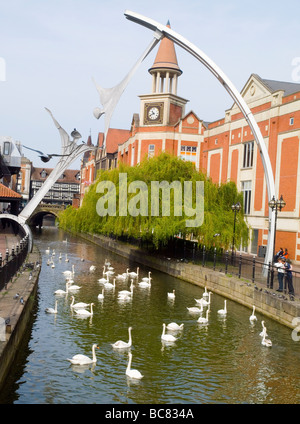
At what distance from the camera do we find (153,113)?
170ft

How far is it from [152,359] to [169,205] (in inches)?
610

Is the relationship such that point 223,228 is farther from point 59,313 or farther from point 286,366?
point 286,366

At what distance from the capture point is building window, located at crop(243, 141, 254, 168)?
3619cm

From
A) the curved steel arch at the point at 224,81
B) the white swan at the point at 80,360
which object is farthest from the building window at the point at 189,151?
the white swan at the point at 80,360

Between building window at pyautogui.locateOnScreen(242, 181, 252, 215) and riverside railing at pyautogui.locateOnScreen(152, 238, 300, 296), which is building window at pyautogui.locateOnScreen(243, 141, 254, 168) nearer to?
building window at pyautogui.locateOnScreen(242, 181, 252, 215)

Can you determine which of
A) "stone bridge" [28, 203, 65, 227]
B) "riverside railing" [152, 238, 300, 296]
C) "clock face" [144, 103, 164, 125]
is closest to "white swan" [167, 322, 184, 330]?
"riverside railing" [152, 238, 300, 296]

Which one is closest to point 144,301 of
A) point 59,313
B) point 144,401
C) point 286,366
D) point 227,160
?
point 59,313

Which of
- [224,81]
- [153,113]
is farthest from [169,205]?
[153,113]

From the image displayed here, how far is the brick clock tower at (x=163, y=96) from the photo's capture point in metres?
51.2

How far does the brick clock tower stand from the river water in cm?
3538

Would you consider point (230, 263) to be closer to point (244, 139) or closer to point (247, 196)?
point (247, 196)

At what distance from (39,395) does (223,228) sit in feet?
62.3

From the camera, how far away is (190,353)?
1265 cm

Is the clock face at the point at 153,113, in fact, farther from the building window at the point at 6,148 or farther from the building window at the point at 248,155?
the building window at the point at 6,148
